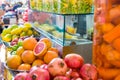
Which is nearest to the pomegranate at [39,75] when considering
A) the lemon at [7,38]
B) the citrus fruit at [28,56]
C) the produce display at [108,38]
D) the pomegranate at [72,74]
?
the pomegranate at [72,74]

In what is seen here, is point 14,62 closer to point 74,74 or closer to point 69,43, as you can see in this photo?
point 69,43

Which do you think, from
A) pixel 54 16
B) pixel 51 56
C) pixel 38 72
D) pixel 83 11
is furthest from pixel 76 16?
pixel 38 72

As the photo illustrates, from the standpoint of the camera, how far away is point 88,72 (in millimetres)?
1227

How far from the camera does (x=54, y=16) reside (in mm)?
1957

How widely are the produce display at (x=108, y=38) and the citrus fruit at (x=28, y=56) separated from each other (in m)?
0.68

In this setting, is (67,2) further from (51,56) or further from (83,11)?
(51,56)

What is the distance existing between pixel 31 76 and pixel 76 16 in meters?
0.78

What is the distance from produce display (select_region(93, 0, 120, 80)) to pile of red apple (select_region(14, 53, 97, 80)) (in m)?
0.07

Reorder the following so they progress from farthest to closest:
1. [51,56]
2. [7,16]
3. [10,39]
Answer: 1. [7,16]
2. [10,39]
3. [51,56]

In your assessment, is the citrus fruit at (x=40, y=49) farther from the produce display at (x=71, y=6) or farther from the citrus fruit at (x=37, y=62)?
the produce display at (x=71, y=6)

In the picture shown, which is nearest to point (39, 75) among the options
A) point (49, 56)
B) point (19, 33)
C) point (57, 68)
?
point (57, 68)

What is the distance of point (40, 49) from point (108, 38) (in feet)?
2.32

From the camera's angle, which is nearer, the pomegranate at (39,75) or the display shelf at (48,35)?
the pomegranate at (39,75)

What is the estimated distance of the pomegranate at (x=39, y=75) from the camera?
1159 mm
